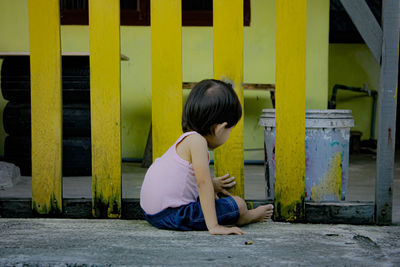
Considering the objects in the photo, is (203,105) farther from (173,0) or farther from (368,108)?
(368,108)

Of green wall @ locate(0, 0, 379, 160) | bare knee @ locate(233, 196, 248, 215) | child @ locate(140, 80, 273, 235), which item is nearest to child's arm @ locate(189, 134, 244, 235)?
child @ locate(140, 80, 273, 235)

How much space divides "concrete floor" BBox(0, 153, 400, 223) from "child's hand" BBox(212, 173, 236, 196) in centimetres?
89

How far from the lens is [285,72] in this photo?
1863mm

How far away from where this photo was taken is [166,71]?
190 centimetres

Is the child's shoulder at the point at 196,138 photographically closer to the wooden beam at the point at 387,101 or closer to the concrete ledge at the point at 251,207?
the concrete ledge at the point at 251,207

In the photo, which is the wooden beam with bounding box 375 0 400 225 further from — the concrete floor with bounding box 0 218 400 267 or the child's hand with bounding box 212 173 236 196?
the child's hand with bounding box 212 173 236 196

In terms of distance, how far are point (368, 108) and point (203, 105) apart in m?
6.10

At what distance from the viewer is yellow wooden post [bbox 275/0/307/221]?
6.07 feet

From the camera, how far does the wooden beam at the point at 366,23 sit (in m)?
1.78

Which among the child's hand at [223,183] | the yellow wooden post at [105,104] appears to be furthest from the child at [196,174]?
the yellow wooden post at [105,104]

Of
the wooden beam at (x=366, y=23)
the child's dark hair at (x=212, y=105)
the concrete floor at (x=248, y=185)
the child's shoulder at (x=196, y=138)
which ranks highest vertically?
the wooden beam at (x=366, y=23)

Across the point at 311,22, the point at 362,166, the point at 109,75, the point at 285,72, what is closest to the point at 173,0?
the point at 109,75

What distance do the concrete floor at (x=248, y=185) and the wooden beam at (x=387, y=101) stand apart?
1.49ft

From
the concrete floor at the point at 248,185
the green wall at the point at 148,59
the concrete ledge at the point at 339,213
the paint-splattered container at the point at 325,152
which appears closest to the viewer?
the concrete ledge at the point at 339,213
